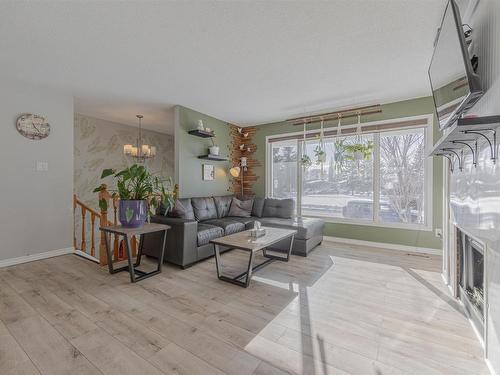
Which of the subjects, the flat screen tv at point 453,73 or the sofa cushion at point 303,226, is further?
the sofa cushion at point 303,226

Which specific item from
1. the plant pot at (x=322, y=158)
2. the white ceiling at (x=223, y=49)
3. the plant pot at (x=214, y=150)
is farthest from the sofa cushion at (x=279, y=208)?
the white ceiling at (x=223, y=49)

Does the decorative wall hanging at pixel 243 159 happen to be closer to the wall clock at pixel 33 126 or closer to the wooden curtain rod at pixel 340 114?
the wooden curtain rod at pixel 340 114

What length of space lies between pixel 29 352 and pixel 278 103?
13.6ft

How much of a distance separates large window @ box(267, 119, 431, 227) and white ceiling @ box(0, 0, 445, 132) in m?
0.80

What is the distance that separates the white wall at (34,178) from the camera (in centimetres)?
309

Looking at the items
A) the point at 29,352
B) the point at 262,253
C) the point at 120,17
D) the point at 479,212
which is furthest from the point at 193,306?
the point at 120,17

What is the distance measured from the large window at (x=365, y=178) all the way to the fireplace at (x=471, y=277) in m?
1.79

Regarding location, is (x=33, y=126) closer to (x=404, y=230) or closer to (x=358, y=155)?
(x=358, y=155)

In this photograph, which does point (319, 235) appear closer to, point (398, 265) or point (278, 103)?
point (398, 265)

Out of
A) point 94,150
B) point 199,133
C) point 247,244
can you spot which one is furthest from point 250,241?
point 94,150

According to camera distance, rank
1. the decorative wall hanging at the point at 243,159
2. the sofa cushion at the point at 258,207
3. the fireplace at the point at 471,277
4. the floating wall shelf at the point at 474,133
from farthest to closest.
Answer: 1. the decorative wall hanging at the point at 243,159
2. the sofa cushion at the point at 258,207
3. the fireplace at the point at 471,277
4. the floating wall shelf at the point at 474,133

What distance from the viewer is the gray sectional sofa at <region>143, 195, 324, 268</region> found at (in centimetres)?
299

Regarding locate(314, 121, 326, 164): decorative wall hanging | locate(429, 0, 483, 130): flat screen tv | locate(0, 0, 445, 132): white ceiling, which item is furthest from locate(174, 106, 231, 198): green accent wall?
locate(429, 0, 483, 130): flat screen tv

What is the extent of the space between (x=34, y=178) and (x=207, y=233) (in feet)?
8.63
